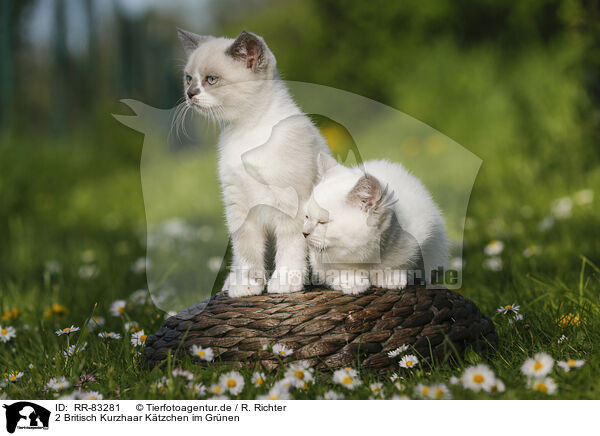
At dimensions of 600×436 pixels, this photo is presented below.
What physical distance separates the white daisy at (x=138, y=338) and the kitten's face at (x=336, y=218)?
0.72 meters

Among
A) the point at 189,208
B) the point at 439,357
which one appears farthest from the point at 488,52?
the point at 439,357

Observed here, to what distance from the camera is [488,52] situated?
5.36 m


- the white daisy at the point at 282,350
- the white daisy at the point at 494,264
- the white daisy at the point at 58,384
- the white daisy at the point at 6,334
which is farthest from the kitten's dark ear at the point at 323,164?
the white daisy at the point at 6,334

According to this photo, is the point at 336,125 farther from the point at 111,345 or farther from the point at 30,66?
the point at 30,66

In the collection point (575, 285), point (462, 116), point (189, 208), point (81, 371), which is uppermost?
point (462, 116)

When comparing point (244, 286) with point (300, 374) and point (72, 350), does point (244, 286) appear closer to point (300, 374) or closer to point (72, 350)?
point (300, 374)

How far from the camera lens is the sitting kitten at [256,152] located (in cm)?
170

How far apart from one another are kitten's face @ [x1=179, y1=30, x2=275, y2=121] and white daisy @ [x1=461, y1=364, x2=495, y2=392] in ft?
3.41

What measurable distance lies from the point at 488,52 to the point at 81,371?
483cm

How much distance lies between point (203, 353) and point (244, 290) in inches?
9.2

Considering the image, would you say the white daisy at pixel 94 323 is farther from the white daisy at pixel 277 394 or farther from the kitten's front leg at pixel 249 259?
the white daisy at pixel 277 394

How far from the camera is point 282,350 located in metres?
1.59
